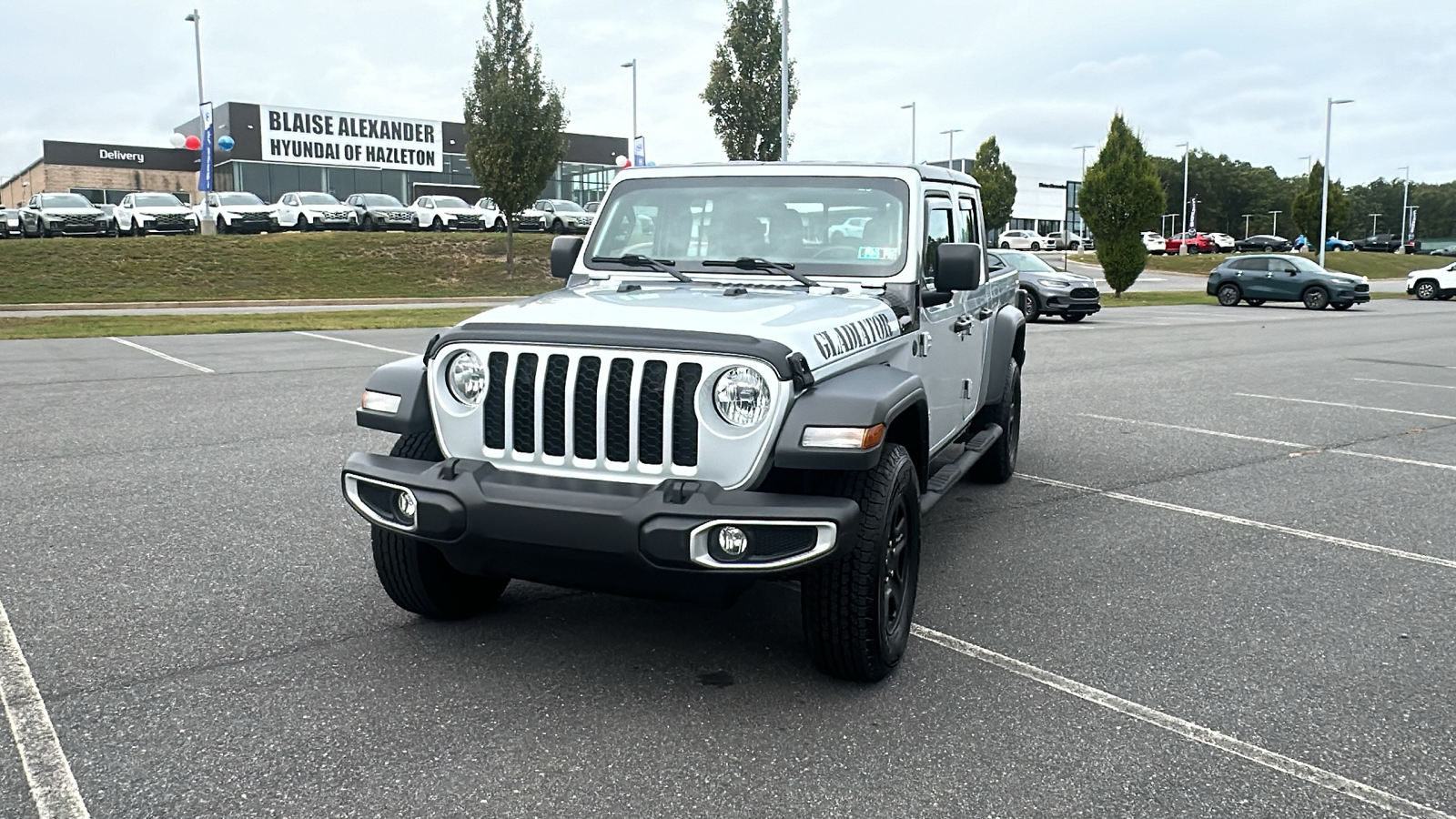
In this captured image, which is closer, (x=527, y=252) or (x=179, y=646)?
(x=179, y=646)

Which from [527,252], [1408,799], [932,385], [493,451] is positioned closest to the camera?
[1408,799]

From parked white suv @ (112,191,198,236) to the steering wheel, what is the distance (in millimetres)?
37036

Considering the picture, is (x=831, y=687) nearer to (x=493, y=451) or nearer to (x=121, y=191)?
(x=493, y=451)

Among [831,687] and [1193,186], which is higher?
[1193,186]

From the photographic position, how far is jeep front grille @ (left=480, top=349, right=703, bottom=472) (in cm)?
378

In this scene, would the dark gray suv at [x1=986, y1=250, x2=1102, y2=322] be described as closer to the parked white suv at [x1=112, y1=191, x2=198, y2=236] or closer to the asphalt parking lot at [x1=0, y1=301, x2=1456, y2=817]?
the asphalt parking lot at [x1=0, y1=301, x2=1456, y2=817]

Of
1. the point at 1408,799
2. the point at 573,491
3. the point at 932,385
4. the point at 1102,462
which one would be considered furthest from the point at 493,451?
the point at 1102,462

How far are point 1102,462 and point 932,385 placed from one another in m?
3.49

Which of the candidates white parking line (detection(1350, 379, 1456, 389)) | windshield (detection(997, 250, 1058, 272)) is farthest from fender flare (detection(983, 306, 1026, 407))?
windshield (detection(997, 250, 1058, 272))

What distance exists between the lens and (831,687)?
409 centimetres

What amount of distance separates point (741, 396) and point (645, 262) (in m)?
1.69

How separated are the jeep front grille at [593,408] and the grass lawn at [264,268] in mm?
25322

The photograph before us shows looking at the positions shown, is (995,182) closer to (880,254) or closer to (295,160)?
(295,160)

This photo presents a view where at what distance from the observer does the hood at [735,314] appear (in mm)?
3955
